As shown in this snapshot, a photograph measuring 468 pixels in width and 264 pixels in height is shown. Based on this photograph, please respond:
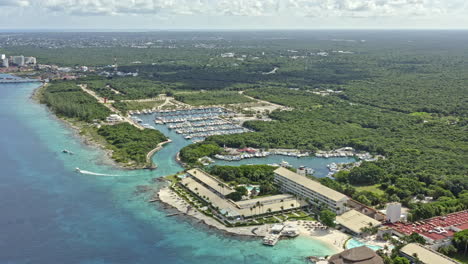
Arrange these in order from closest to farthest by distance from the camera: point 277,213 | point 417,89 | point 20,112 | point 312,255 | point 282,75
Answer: point 312,255, point 277,213, point 20,112, point 417,89, point 282,75

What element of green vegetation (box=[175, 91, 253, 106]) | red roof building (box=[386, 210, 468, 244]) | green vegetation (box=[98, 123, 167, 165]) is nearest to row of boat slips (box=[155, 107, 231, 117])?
green vegetation (box=[175, 91, 253, 106])

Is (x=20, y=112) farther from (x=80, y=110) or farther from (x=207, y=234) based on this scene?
(x=207, y=234)

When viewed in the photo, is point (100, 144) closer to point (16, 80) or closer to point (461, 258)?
point (461, 258)

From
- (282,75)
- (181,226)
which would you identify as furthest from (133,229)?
(282,75)

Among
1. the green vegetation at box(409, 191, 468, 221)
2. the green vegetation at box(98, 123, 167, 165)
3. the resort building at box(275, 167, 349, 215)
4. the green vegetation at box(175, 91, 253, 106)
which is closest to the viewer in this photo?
the green vegetation at box(409, 191, 468, 221)

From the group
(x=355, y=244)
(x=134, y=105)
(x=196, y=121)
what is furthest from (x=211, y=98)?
(x=355, y=244)

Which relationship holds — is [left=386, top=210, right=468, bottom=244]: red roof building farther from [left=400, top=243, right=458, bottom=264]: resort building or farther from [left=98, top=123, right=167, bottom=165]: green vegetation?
[left=98, top=123, right=167, bottom=165]: green vegetation
